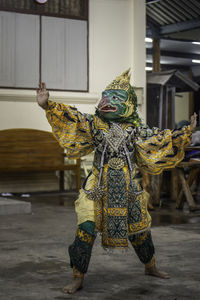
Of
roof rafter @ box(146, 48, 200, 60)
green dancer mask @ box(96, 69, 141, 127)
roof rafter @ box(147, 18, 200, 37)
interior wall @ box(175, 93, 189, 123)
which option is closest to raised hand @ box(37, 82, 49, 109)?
green dancer mask @ box(96, 69, 141, 127)

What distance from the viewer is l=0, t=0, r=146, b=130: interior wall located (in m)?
11.2

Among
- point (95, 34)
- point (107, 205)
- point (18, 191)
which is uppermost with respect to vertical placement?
point (95, 34)

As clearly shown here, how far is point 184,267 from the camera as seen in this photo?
4.57 meters

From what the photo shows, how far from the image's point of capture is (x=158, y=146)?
4.28m

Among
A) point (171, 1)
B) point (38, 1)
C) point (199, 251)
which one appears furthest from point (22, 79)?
point (199, 251)

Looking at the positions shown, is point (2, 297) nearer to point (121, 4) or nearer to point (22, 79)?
point (22, 79)

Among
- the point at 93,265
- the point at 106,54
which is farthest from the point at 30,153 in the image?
the point at 93,265

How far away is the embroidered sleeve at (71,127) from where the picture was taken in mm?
4199

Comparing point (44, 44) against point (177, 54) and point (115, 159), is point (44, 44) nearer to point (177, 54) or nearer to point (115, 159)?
point (115, 159)

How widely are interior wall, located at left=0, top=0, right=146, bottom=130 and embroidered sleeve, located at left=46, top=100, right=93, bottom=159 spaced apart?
22.8 feet

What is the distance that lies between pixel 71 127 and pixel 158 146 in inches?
26.5

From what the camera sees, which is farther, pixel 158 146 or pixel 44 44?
pixel 44 44

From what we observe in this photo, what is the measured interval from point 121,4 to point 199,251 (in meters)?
8.10

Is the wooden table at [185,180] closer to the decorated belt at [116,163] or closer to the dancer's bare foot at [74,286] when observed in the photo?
the decorated belt at [116,163]
